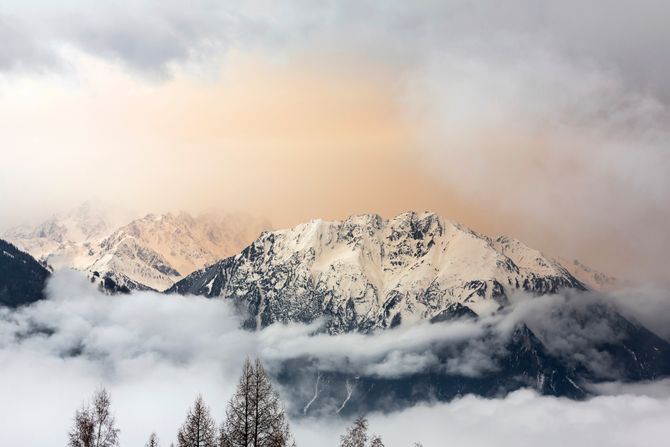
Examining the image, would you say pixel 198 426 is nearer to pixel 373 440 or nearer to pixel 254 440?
pixel 254 440

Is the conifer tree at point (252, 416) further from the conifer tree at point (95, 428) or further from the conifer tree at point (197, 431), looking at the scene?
the conifer tree at point (95, 428)

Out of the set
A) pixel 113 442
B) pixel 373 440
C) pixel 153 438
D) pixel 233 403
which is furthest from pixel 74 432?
pixel 373 440

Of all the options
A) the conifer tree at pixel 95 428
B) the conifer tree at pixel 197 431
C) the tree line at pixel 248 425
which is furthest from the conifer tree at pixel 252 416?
the conifer tree at pixel 95 428

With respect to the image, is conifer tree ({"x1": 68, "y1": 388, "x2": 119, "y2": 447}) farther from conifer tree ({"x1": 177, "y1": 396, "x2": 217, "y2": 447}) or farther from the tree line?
conifer tree ({"x1": 177, "y1": 396, "x2": 217, "y2": 447})

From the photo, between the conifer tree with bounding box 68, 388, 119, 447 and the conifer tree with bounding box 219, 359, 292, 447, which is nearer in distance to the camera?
the conifer tree with bounding box 219, 359, 292, 447

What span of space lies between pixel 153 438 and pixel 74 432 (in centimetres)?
1084

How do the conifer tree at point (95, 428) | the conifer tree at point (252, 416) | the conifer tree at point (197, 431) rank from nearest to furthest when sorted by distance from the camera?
the conifer tree at point (252, 416) < the conifer tree at point (95, 428) < the conifer tree at point (197, 431)

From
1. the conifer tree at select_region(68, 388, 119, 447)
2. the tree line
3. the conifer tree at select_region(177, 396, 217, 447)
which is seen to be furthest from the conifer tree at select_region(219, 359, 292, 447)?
the conifer tree at select_region(68, 388, 119, 447)

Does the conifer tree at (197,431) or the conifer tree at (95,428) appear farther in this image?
the conifer tree at (197,431)

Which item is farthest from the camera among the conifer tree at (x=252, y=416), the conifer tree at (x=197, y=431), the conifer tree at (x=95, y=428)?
the conifer tree at (x=197, y=431)

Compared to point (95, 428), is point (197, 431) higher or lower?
lower

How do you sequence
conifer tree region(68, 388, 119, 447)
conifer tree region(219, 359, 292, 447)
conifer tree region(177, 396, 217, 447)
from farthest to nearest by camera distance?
1. conifer tree region(177, 396, 217, 447)
2. conifer tree region(68, 388, 119, 447)
3. conifer tree region(219, 359, 292, 447)

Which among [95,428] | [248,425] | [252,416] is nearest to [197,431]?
[248,425]

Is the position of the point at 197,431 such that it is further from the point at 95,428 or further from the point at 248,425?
the point at 95,428
